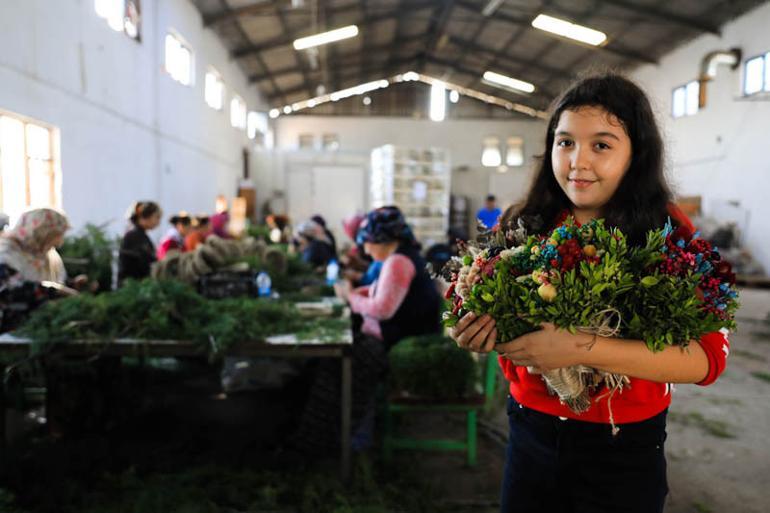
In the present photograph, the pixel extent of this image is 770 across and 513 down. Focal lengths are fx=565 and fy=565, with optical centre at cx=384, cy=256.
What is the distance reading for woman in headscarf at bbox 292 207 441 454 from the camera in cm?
321

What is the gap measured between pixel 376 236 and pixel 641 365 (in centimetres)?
255

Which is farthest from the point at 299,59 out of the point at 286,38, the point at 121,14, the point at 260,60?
the point at 121,14

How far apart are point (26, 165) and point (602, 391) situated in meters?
6.23

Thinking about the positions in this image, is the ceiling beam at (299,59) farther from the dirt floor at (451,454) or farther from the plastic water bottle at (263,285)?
the dirt floor at (451,454)

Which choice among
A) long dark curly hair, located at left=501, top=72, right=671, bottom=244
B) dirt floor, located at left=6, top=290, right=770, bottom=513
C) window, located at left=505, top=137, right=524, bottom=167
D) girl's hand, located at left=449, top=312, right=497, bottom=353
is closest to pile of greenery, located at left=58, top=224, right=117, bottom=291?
dirt floor, located at left=6, top=290, right=770, bottom=513

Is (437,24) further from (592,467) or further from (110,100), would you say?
(592,467)

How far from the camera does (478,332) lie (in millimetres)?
1151

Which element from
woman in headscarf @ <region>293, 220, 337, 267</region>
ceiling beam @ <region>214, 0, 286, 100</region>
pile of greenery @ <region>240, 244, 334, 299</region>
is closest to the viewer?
pile of greenery @ <region>240, 244, 334, 299</region>

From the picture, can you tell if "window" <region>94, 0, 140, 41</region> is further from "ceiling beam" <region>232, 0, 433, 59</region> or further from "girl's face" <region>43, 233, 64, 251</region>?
"ceiling beam" <region>232, 0, 433, 59</region>

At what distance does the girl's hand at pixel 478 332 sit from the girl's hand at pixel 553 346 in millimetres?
57

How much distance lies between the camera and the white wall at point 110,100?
5387mm

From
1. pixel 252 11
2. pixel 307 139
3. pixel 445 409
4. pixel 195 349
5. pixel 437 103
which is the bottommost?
pixel 445 409

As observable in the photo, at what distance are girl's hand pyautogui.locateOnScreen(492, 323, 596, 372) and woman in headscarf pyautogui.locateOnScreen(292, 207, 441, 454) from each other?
2.18m

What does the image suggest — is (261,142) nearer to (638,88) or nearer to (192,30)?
(192,30)
